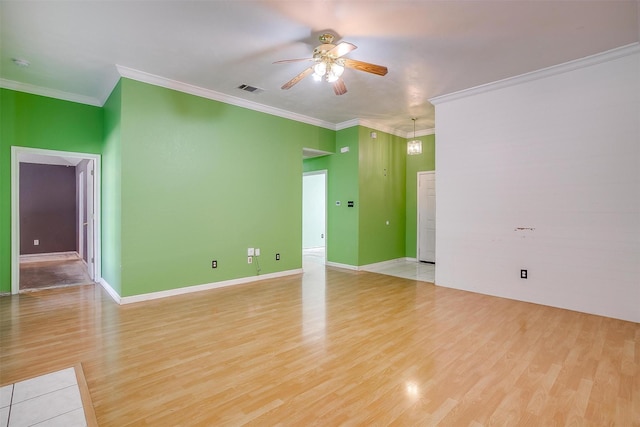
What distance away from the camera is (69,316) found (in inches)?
138

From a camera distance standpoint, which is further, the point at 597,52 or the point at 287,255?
the point at 287,255

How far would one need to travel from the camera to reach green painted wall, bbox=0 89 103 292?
14.0 ft

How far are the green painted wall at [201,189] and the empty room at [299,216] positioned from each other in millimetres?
29

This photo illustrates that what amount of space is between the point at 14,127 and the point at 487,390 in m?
6.38

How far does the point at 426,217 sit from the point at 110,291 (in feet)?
20.4

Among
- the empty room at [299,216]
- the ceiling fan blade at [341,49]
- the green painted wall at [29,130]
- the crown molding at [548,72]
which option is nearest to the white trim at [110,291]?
the empty room at [299,216]

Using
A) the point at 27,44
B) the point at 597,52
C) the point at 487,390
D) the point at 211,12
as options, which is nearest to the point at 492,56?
the point at 597,52

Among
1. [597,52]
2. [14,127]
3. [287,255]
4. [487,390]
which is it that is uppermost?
[597,52]

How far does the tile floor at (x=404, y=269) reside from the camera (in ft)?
18.7

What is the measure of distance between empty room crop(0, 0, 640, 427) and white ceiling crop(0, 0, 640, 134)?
3cm

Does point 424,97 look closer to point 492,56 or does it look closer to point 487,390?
point 492,56

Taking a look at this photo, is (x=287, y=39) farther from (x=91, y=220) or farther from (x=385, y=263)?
(x=385, y=263)

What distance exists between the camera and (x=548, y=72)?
3896 millimetres

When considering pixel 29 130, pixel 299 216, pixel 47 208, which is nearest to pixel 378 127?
pixel 299 216
